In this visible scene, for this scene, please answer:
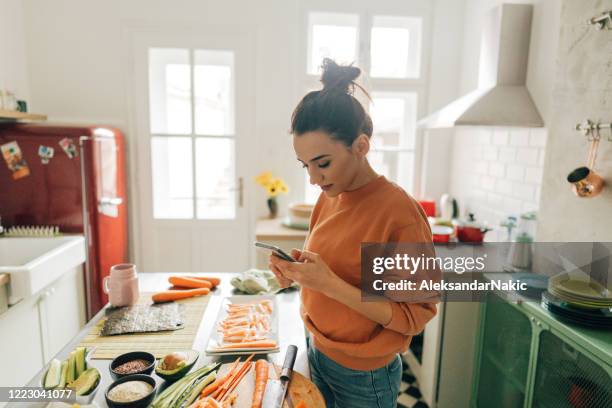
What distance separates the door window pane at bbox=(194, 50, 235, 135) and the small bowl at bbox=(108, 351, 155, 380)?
2.26 m

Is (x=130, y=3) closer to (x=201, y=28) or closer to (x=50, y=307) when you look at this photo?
(x=201, y=28)

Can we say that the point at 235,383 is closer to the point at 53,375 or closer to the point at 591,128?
the point at 53,375

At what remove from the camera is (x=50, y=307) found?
2.11 m

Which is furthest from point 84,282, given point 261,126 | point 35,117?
point 261,126

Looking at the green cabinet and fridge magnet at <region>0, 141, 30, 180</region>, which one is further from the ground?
fridge magnet at <region>0, 141, 30, 180</region>

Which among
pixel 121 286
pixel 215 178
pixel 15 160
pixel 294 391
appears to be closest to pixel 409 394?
pixel 294 391

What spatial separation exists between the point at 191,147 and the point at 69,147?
0.86m

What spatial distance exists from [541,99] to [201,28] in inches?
89.3

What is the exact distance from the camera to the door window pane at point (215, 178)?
3.09m

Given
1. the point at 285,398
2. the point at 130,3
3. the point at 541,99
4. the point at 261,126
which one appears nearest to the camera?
the point at 285,398

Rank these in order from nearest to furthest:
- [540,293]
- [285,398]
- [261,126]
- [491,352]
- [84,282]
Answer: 1. [285,398]
2. [540,293]
3. [491,352]
4. [84,282]
5. [261,126]

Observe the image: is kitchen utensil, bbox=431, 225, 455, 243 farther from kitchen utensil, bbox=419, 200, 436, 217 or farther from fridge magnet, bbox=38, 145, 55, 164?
fridge magnet, bbox=38, 145, 55, 164

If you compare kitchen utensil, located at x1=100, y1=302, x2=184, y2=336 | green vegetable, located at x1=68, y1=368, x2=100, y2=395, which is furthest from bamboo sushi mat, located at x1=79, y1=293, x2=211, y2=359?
green vegetable, located at x1=68, y1=368, x2=100, y2=395

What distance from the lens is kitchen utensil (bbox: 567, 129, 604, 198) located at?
1.51 m
